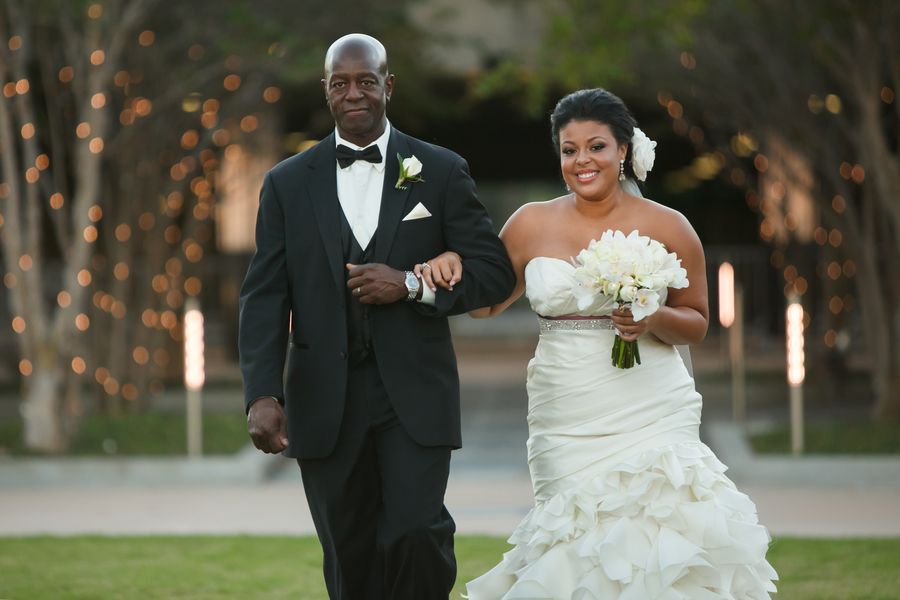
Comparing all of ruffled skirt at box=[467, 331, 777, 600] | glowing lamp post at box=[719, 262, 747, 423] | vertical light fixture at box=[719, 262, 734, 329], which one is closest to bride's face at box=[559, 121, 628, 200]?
ruffled skirt at box=[467, 331, 777, 600]

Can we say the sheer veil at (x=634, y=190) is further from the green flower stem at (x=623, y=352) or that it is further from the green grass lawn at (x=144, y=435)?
the green grass lawn at (x=144, y=435)

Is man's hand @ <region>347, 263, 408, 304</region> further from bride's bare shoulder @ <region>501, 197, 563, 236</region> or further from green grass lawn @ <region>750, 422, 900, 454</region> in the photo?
green grass lawn @ <region>750, 422, 900, 454</region>

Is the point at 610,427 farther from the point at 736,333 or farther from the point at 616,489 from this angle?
the point at 736,333

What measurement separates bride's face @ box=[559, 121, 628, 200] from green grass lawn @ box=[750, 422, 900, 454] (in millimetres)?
5785

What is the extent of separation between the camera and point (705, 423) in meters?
11.8

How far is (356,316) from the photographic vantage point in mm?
3736

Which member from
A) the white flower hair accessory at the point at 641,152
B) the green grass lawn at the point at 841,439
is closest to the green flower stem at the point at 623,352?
the white flower hair accessory at the point at 641,152

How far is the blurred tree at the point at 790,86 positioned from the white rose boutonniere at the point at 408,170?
6.51 m

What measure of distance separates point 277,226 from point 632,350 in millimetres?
1386

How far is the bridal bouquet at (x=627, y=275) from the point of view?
374 cm

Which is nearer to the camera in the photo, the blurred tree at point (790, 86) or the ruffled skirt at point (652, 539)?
the ruffled skirt at point (652, 539)

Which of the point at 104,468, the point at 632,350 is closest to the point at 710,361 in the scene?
the point at 104,468

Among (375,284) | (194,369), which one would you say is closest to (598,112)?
(375,284)

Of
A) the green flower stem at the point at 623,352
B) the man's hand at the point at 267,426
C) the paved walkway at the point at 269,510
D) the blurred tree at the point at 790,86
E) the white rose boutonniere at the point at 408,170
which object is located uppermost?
the blurred tree at the point at 790,86
